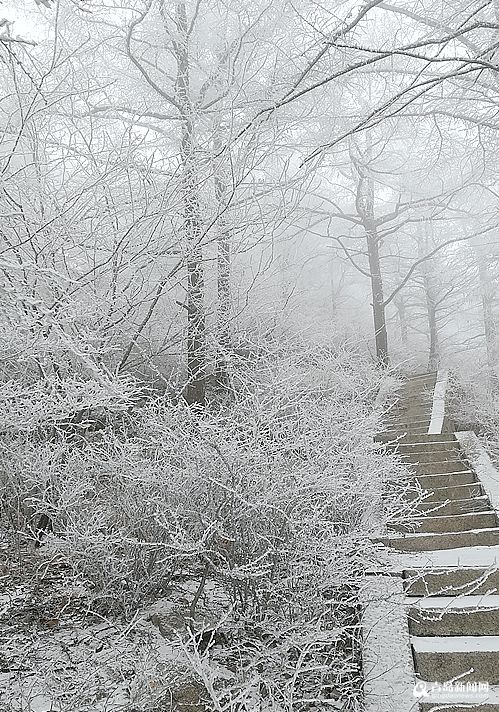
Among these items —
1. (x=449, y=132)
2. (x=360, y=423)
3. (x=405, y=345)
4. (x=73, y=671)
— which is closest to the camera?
(x=73, y=671)

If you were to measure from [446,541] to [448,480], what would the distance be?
1.83 metres

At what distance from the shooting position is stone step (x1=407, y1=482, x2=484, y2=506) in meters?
7.38

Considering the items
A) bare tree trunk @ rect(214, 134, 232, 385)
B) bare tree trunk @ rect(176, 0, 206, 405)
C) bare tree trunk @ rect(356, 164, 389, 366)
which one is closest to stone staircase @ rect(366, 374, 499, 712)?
bare tree trunk @ rect(214, 134, 232, 385)

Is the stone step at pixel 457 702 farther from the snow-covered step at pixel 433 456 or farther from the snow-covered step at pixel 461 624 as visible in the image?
the snow-covered step at pixel 433 456

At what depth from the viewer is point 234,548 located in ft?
13.8

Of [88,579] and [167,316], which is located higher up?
[167,316]

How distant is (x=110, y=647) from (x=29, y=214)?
3.12 m

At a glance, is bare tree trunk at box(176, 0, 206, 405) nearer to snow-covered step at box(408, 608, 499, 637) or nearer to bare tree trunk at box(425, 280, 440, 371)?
snow-covered step at box(408, 608, 499, 637)

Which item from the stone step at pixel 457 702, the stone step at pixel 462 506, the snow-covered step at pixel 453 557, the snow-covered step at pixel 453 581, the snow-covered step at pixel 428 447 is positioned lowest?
the stone step at pixel 457 702

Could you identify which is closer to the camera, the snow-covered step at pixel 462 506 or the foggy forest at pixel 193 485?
the foggy forest at pixel 193 485

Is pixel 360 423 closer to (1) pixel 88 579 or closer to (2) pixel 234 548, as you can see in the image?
(2) pixel 234 548

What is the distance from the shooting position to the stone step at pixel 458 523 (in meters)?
6.54

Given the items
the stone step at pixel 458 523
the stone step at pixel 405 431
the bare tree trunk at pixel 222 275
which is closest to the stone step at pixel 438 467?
the stone step at pixel 405 431

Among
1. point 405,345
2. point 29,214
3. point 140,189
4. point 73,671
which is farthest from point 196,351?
point 405,345
